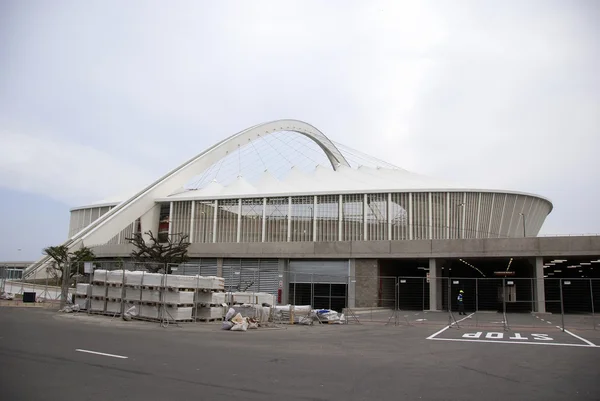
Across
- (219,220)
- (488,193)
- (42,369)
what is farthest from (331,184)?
(42,369)

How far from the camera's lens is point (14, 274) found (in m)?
50.6

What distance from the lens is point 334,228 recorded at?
56.4m

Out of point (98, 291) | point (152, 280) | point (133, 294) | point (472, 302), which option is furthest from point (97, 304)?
point (472, 302)

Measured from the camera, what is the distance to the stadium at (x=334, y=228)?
42.2 metres

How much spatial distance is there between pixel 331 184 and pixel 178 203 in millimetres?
19385

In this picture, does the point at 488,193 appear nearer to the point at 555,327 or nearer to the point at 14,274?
the point at 555,327

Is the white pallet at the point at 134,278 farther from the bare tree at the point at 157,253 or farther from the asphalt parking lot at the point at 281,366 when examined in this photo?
the bare tree at the point at 157,253

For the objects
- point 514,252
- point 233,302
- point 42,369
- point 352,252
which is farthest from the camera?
point 352,252

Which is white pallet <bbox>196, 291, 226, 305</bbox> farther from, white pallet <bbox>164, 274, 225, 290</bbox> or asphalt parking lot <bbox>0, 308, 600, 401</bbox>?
asphalt parking lot <bbox>0, 308, 600, 401</bbox>

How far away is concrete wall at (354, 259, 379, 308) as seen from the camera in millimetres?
41781

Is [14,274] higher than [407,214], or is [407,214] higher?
[407,214]

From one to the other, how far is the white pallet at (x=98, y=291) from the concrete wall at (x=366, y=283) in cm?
2220

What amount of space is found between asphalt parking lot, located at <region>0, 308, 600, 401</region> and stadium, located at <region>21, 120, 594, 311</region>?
22574 millimetres

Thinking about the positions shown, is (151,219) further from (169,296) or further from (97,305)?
(169,296)
